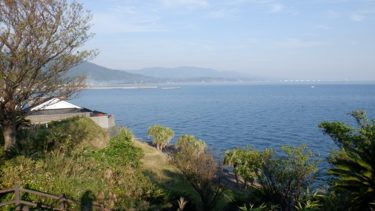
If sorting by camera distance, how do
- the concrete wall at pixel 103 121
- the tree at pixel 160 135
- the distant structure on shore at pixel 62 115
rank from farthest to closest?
1. the tree at pixel 160 135
2. the concrete wall at pixel 103 121
3. the distant structure on shore at pixel 62 115

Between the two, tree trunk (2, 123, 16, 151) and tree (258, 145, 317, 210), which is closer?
tree trunk (2, 123, 16, 151)

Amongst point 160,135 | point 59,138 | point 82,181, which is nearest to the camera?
point 82,181

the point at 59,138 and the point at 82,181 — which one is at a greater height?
the point at 59,138

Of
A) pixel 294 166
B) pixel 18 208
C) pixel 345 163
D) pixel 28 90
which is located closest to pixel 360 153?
pixel 345 163

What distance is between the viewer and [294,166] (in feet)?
74.7

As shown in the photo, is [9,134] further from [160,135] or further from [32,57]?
[160,135]

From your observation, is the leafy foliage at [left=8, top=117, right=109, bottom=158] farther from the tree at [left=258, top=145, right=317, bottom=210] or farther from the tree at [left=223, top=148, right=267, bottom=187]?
the tree at [left=223, top=148, right=267, bottom=187]

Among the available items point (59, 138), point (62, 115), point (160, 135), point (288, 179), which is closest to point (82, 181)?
point (59, 138)

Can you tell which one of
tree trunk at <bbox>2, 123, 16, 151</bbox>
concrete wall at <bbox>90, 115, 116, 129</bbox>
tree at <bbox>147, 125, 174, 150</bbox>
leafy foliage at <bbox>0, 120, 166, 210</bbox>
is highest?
tree trunk at <bbox>2, 123, 16, 151</bbox>

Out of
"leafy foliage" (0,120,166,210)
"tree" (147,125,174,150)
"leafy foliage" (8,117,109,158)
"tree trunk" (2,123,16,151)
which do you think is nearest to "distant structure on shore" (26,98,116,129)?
"leafy foliage" (8,117,109,158)

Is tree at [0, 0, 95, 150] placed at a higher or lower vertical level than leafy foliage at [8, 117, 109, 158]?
higher

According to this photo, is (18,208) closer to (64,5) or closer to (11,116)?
(11,116)

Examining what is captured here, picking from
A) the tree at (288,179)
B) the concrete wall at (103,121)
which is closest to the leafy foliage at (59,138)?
the concrete wall at (103,121)

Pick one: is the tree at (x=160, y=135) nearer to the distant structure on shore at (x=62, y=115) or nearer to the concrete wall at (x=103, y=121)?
the distant structure on shore at (x=62, y=115)
